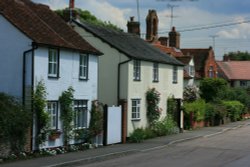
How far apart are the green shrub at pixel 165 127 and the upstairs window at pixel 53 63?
42.9ft

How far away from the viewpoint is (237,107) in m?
61.5

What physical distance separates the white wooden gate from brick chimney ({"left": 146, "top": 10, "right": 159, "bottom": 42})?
22.6 metres

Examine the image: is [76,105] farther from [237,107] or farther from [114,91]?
[237,107]

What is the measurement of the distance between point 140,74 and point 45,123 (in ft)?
41.7

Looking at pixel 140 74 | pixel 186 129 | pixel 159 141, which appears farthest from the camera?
pixel 186 129

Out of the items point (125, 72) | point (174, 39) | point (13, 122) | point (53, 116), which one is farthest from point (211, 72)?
point (13, 122)

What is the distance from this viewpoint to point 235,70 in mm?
96375

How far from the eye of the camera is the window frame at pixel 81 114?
26219 mm

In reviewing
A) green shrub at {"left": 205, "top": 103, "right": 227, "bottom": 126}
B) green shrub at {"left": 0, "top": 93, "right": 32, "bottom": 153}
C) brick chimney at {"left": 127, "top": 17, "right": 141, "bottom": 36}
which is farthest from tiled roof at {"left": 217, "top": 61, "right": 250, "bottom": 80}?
green shrub at {"left": 0, "top": 93, "right": 32, "bottom": 153}

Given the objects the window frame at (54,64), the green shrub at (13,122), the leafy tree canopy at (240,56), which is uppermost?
the leafy tree canopy at (240,56)


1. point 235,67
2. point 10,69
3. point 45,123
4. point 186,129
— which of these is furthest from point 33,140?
point 235,67

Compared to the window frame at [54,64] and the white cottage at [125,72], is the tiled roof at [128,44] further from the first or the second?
the window frame at [54,64]

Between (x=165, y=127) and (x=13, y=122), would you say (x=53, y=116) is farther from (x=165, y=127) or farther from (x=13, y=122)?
(x=165, y=127)

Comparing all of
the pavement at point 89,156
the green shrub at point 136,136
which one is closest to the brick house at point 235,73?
the green shrub at point 136,136
